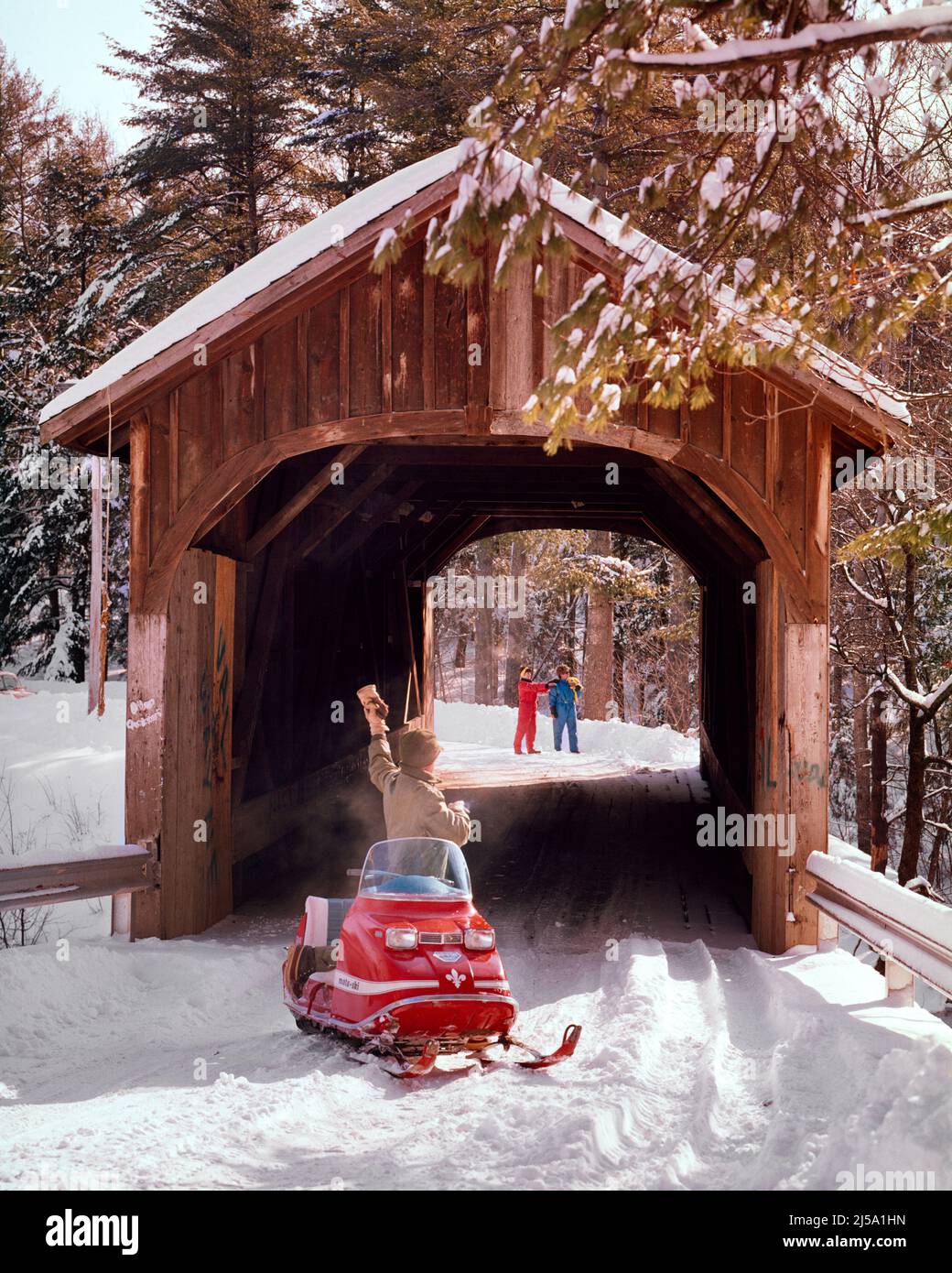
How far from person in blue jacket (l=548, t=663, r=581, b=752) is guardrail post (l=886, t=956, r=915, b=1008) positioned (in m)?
16.2

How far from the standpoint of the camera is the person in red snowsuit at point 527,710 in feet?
70.4

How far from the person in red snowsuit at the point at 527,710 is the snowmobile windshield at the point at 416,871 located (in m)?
15.8

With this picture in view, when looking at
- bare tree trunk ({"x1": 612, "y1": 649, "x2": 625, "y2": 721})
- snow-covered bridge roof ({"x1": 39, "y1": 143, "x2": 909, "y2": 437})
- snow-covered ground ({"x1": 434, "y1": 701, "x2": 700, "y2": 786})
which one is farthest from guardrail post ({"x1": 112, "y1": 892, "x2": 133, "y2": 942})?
bare tree trunk ({"x1": 612, "y1": 649, "x2": 625, "y2": 721})

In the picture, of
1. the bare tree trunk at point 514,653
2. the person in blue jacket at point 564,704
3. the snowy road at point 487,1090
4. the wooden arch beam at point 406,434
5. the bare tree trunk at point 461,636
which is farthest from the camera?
the bare tree trunk at point 461,636

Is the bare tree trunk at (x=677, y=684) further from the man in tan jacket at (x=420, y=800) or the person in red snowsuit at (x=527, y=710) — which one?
the man in tan jacket at (x=420, y=800)

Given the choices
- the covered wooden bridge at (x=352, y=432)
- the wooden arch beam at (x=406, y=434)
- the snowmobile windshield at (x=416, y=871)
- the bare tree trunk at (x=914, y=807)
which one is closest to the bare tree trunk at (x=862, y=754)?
the bare tree trunk at (x=914, y=807)

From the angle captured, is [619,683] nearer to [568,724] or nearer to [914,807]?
[568,724]

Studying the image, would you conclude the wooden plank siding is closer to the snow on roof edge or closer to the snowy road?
the snow on roof edge

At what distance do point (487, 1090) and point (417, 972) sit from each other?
0.56 m

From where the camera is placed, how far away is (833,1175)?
3904 mm

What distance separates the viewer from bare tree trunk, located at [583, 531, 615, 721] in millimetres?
28844

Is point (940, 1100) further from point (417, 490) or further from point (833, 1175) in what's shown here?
point (417, 490)

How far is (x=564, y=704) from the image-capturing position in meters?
23.0

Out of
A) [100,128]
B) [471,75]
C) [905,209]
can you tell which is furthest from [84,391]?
Answer: [100,128]
